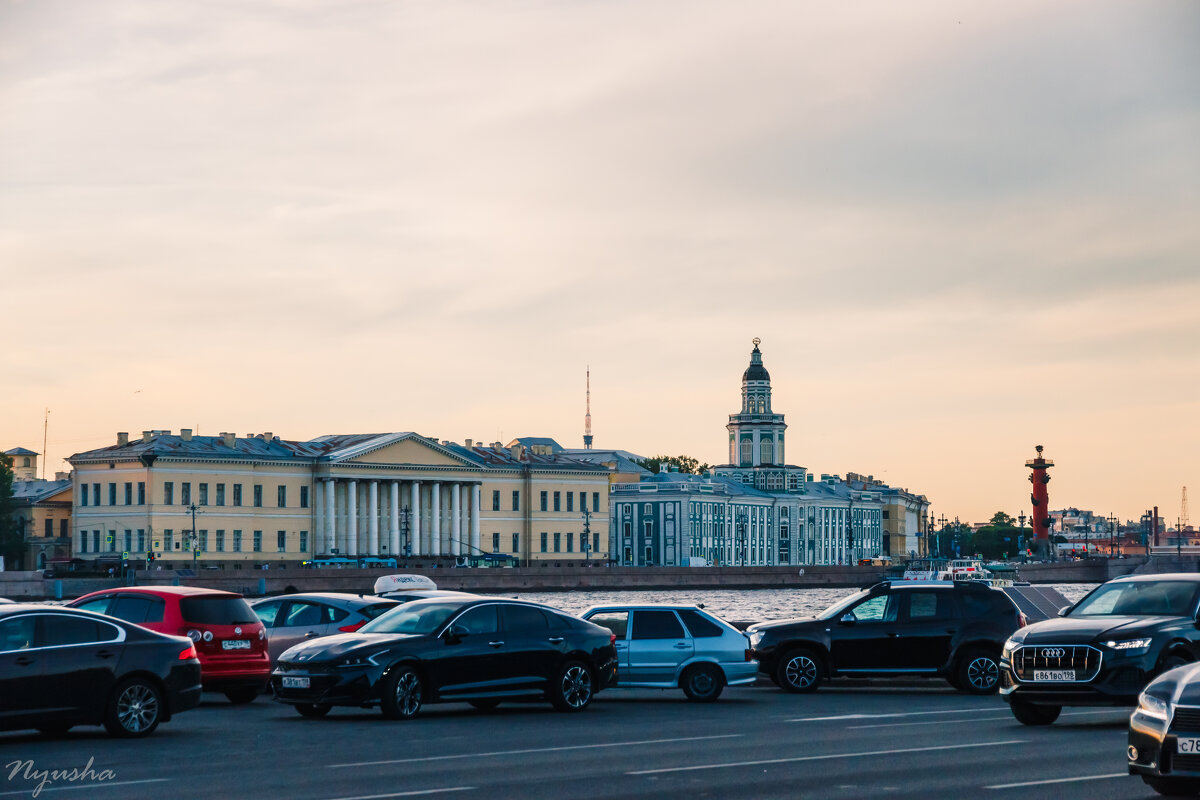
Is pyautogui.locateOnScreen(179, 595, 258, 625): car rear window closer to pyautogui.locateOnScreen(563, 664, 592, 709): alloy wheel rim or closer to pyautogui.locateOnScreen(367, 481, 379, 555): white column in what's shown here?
pyautogui.locateOnScreen(563, 664, 592, 709): alloy wheel rim

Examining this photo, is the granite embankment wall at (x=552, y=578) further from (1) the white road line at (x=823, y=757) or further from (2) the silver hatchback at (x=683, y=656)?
(1) the white road line at (x=823, y=757)

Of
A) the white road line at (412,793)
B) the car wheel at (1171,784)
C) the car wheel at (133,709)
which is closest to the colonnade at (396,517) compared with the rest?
the car wheel at (133,709)

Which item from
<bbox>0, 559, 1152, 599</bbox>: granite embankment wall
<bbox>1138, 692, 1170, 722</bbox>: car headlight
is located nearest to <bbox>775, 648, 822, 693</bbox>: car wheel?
<bbox>1138, 692, 1170, 722</bbox>: car headlight

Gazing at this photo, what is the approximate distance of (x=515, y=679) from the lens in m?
22.4

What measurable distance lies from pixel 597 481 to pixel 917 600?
136090 millimetres

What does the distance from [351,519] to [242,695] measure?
119905 mm

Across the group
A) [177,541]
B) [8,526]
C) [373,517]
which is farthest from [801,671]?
[8,526]

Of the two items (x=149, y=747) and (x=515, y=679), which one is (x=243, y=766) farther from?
(x=515, y=679)

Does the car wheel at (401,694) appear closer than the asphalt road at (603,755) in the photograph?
No

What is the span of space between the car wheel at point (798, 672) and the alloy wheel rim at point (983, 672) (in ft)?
7.45

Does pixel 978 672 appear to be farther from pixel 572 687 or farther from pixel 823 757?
pixel 823 757

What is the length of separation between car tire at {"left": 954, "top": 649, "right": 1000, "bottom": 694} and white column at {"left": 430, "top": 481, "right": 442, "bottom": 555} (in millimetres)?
124313

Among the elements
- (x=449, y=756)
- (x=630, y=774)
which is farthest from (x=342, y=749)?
(x=630, y=774)

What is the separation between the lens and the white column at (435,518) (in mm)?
149500
